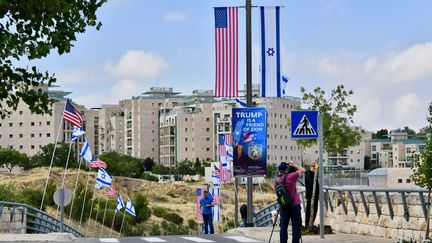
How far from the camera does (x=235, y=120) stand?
987 inches

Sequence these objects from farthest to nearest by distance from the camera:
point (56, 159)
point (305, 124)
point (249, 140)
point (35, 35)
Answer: point (56, 159)
point (249, 140)
point (305, 124)
point (35, 35)

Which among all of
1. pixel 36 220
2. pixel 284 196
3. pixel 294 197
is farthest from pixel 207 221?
pixel 284 196

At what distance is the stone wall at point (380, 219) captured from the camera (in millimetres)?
20358

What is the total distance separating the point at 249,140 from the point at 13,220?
13.3 metres

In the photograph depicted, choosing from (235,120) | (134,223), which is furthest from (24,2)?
(134,223)

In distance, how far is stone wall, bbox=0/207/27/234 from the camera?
3422 cm

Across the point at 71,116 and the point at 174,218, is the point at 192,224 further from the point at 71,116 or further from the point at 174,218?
Result: the point at 71,116

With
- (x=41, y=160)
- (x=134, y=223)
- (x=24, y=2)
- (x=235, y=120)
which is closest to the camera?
(x=24, y=2)

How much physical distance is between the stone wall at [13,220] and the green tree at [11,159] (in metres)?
148

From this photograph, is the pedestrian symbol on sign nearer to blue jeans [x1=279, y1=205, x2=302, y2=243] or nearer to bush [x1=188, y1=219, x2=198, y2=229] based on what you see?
blue jeans [x1=279, y1=205, x2=302, y2=243]

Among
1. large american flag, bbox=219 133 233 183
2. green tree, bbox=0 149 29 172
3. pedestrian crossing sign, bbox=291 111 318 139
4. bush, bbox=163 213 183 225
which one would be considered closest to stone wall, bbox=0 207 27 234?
large american flag, bbox=219 133 233 183

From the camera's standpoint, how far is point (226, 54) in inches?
1009

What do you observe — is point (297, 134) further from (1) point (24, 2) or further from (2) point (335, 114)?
(2) point (335, 114)

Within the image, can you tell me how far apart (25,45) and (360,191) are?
1039cm
